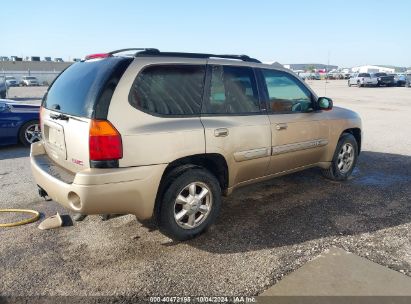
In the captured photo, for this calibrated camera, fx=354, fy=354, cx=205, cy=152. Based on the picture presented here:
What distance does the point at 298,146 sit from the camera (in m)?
4.46

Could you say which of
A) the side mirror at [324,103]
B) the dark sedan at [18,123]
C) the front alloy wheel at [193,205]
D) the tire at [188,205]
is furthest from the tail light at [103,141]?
the dark sedan at [18,123]

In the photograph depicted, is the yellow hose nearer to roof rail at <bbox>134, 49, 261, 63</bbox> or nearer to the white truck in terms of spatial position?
roof rail at <bbox>134, 49, 261, 63</bbox>

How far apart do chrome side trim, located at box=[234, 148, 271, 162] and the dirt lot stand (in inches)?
29.0

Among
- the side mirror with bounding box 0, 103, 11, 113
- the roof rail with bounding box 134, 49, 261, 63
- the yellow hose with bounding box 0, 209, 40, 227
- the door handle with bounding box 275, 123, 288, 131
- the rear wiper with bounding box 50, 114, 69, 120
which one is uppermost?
the roof rail with bounding box 134, 49, 261, 63

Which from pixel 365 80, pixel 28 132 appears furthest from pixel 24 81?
pixel 28 132

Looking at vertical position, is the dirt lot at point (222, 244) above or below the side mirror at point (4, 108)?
below

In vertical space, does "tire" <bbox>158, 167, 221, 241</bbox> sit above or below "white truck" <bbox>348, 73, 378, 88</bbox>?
below

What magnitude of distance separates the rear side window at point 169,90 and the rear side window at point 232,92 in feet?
0.51

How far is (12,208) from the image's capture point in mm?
4434

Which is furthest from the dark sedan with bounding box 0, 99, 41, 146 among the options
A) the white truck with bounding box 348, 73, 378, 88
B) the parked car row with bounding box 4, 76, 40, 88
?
the parked car row with bounding box 4, 76, 40, 88

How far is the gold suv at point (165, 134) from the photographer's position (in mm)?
2963

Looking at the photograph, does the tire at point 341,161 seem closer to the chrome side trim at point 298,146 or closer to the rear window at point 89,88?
the chrome side trim at point 298,146

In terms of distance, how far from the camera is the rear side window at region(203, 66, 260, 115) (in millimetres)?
3639

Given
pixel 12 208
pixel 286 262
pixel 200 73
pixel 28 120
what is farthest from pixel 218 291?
pixel 28 120
